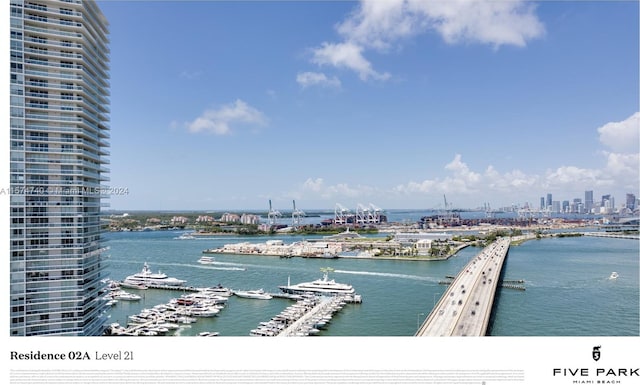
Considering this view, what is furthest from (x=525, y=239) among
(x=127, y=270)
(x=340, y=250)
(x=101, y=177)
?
(x=101, y=177)

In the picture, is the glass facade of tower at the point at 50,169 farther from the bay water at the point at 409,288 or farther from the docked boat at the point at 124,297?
the docked boat at the point at 124,297

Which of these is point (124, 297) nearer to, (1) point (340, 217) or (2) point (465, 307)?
(2) point (465, 307)

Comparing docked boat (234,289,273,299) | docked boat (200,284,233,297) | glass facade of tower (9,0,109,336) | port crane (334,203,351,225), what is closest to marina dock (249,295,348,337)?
docked boat (234,289,273,299)

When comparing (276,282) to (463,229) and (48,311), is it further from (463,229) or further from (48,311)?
(463,229)
